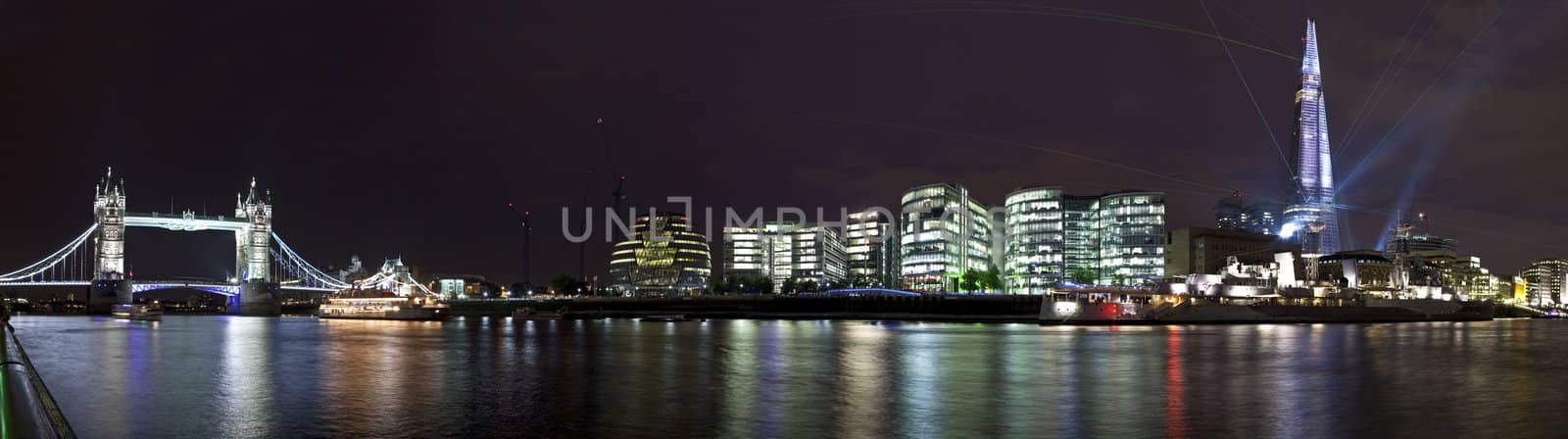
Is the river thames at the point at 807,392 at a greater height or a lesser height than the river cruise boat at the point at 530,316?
greater

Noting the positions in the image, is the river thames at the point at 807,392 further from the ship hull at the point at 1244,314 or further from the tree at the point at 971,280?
the tree at the point at 971,280

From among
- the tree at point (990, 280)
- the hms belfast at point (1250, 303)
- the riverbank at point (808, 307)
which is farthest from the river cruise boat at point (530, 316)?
the tree at point (990, 280)

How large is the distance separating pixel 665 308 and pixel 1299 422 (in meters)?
151

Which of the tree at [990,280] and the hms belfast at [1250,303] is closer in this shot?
the hms belfast at [1250,303]

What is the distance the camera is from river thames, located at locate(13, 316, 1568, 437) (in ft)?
76.0

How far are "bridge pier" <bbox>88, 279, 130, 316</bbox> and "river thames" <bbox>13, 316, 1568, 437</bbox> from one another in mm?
146000

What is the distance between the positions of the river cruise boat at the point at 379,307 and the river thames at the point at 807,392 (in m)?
76.3

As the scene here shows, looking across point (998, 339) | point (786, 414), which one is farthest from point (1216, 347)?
point (786, 414)

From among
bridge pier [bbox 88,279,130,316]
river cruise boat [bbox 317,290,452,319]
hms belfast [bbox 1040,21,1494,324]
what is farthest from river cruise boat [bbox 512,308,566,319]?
bridge pier [bbox 88,279,130,316]

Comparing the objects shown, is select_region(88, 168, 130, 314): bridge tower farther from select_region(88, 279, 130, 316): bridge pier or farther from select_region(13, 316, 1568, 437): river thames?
select_region(13, 316, 1568, 437): river thames

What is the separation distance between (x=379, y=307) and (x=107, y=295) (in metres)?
76.3

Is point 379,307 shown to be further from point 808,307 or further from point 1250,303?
point 1250,303

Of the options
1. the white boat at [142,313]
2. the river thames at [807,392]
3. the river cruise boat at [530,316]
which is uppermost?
the river thames at [807,392]

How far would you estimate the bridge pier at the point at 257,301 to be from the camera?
640 ft
